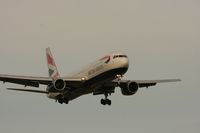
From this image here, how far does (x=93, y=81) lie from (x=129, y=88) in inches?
279

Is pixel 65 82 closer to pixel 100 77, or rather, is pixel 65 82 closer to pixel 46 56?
pixel 100 77

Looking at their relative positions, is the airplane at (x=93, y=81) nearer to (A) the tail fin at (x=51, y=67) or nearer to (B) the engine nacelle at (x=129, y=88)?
(B) the engine nacelle at (x=129, y=88)

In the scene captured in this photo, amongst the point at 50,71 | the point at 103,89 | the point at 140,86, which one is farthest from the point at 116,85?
the point at 50,71

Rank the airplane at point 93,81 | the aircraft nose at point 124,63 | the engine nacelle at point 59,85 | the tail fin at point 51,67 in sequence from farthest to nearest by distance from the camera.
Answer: the tail fin at point 51,67 → the engine nacelle at point 59,85 → the airplane at point 93,81 → the aircraft nose at point 124,63

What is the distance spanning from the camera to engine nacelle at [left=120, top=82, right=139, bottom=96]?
9731 cm

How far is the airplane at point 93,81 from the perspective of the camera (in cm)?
9038

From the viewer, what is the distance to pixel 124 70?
90.0 metres

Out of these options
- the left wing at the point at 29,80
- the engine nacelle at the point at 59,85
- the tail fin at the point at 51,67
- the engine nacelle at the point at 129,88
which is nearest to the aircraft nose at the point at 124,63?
the left wing at the point at 29,80

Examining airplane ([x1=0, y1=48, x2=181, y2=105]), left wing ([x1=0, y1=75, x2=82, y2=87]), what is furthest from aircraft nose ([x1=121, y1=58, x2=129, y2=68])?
left wing ([x1=0, y1=75, x2=82, y2=87])

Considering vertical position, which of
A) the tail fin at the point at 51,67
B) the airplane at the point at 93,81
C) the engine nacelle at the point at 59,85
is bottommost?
the engine nacelle at the point at 59,85

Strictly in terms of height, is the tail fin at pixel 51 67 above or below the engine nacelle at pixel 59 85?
above

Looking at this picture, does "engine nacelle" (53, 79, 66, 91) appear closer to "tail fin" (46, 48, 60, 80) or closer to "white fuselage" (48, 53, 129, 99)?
"white fuselage" (48, 53, 129, 99)

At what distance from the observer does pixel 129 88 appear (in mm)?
97312

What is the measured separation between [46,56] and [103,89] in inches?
1105
